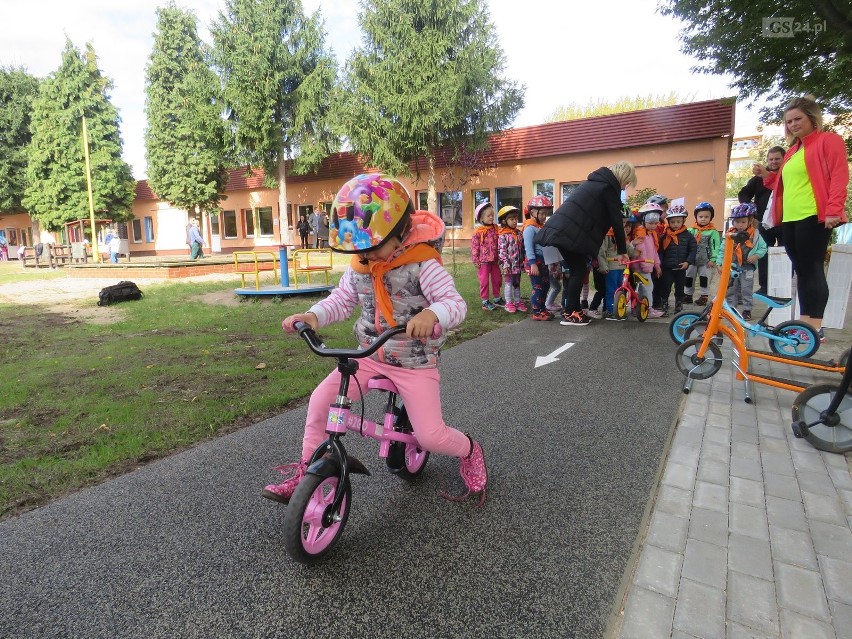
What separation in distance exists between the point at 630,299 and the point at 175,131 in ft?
105

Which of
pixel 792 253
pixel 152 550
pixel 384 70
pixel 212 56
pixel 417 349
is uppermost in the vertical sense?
pixel 212 56

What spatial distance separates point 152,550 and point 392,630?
124 centimetres

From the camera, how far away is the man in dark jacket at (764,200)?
6949 millimetres

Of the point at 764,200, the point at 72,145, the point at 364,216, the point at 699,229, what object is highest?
the point at 72,145

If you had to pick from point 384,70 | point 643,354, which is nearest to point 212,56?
point 384,70

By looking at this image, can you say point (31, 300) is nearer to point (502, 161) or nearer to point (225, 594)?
point (225, 594)

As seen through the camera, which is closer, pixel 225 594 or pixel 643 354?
pixel 225 594

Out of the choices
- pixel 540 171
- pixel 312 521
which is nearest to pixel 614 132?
pixel 540 171

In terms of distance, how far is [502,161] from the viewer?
24.9m

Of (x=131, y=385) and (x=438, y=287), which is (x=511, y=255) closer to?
(x=131, y=385)

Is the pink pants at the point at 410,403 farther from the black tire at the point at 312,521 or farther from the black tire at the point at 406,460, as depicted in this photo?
the black tire at the point at 406,460

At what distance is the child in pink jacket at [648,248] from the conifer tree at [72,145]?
35.5 metres

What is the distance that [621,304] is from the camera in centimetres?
785

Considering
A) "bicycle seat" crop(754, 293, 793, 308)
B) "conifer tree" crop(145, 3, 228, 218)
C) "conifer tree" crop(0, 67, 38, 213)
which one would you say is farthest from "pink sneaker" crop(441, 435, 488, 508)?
"conifer tree" crop(0, 67, 38, 213)
